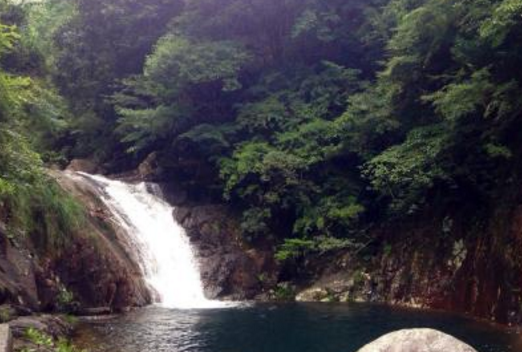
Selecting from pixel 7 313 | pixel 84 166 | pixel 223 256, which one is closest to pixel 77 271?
pixel 7 313

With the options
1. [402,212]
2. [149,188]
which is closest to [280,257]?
[402,212]

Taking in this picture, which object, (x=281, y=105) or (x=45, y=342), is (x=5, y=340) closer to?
(x=45, y=342)

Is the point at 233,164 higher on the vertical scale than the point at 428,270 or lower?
higher

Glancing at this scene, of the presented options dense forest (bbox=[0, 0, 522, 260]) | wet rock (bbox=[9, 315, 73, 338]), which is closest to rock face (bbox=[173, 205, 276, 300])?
dense forest (bbox=[0, 0, 522, 260])

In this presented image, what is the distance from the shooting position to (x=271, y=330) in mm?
17484

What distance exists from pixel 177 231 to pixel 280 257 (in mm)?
5075

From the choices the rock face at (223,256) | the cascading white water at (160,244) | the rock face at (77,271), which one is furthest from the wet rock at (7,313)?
Answer: the rock face at (223,256)

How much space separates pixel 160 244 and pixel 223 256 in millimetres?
2792

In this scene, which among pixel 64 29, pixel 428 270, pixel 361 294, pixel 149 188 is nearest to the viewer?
pixel 428 270

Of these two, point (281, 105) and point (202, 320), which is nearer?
point (202, 320)

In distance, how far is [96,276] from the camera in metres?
20.2

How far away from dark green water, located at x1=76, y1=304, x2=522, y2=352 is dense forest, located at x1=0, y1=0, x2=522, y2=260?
424 centimetres

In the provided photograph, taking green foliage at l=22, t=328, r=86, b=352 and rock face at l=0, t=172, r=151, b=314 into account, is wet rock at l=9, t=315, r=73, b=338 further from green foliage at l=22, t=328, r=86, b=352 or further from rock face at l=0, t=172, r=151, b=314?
rock face at l=0, t=172, r=151, b=314

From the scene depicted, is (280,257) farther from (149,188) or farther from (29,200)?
(29,200)
